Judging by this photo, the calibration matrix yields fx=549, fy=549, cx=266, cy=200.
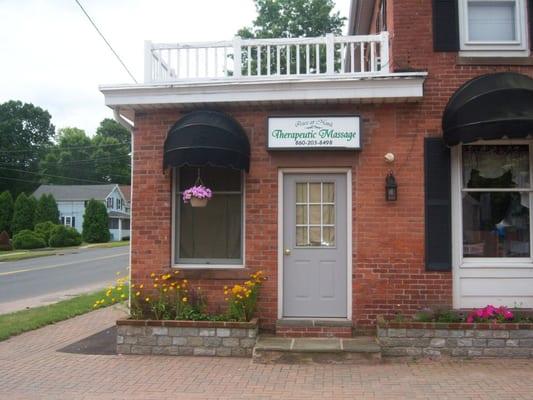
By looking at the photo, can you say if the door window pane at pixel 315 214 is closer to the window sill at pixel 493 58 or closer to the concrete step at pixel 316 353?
the concrete step at pixel 316 353

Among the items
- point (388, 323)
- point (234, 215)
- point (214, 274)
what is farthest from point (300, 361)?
point (234, 215)

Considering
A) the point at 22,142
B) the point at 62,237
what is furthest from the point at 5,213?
the point at 22,142

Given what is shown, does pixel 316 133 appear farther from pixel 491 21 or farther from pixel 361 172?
pixel 491 21

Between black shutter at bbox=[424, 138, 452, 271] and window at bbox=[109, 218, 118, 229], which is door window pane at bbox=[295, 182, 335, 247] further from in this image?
window at bbox=[109, 218, 118, 229]

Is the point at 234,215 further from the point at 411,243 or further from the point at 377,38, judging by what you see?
the point at 377,38

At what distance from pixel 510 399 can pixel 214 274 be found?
4.17 meters

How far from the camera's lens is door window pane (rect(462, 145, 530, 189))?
7.98m

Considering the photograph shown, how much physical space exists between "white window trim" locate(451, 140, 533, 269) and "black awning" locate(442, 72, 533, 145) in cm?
53

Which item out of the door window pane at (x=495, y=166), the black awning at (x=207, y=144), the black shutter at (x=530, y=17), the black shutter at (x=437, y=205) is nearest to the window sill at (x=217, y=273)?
the black awning at (x=207, y=144)

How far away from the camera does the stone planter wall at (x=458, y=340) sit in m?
7.05

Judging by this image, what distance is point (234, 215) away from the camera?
8.40m

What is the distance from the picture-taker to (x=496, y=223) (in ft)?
26.2

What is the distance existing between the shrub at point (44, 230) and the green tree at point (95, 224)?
16.2 feet

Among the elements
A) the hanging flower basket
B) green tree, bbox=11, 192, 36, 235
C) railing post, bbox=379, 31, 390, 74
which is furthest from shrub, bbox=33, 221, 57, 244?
railing post, bbox=379, 31, 390, 74
